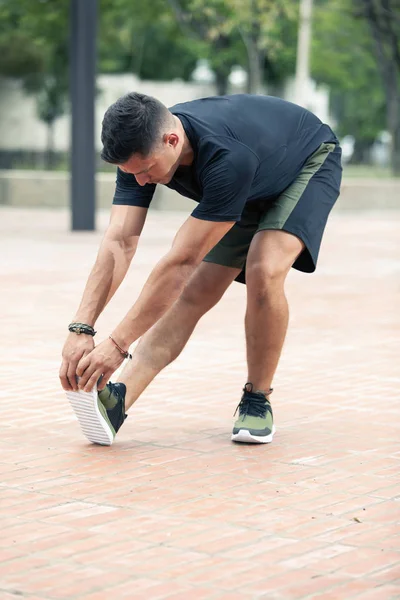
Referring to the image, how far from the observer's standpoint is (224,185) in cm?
453

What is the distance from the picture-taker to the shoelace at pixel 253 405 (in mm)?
5234

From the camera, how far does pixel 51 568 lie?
11.7 feet

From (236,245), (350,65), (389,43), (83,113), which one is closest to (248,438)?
(236,245)

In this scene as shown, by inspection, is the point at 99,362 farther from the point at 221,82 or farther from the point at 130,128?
the point at 221,82

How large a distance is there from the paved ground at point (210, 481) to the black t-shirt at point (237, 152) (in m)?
0.98

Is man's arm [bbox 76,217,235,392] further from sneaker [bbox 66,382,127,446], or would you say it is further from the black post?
the black post

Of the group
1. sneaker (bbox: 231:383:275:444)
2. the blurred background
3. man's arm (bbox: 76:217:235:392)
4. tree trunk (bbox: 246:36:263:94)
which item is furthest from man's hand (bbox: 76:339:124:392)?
tree trunk (bbox: 246:36:263:94)

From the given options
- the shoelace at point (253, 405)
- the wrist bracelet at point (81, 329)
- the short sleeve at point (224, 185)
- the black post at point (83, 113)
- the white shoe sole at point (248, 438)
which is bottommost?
the black post at point (83, 113)

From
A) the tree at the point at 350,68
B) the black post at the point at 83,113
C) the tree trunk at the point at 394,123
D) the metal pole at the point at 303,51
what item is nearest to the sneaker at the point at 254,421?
the black post at the point at 83,113

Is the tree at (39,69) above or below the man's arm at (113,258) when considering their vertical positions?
below

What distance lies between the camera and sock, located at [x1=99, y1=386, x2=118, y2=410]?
4.96 metres

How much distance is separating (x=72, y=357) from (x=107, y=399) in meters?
0.37

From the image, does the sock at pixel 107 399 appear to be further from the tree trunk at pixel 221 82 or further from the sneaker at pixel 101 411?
the tree trunk at pixel 221 82

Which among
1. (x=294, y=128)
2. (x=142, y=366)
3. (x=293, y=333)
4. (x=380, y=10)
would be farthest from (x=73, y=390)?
(x=380, y=10)
